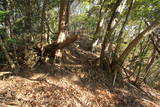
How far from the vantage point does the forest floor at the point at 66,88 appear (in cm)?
359

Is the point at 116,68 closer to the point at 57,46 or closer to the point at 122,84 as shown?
the point at 122,84

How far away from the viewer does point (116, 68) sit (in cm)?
527

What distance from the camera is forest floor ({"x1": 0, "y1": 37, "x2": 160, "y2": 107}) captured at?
3586mm

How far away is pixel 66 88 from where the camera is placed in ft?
14.2

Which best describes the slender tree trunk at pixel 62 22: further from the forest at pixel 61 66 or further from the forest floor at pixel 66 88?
the forest floor at pixel 66 88

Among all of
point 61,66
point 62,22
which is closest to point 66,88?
point 61,66

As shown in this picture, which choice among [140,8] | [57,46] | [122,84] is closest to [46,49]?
[57,46]

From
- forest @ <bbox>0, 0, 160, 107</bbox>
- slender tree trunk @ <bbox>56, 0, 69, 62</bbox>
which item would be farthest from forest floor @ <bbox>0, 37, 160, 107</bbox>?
slender tree trunk @ <bbox>56, 0, 69, 62</bbox>

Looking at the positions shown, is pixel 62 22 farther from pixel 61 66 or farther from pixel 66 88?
pixel 66 88

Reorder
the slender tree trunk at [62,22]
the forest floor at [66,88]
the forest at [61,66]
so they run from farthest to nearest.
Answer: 1. the slender tree trunk at [62,22]
2. the forest at [61,66]
3. the forest floor at [66,88]

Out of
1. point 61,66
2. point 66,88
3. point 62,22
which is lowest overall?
point 66,88

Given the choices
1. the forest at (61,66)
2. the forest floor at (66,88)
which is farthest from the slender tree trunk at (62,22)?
the forest floor at (66,88)

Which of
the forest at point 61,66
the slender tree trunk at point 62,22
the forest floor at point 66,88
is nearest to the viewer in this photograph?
the forest floor at point 66,88

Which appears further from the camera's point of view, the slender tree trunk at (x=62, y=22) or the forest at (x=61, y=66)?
the slender tree trunk at (x=62, y=22)
